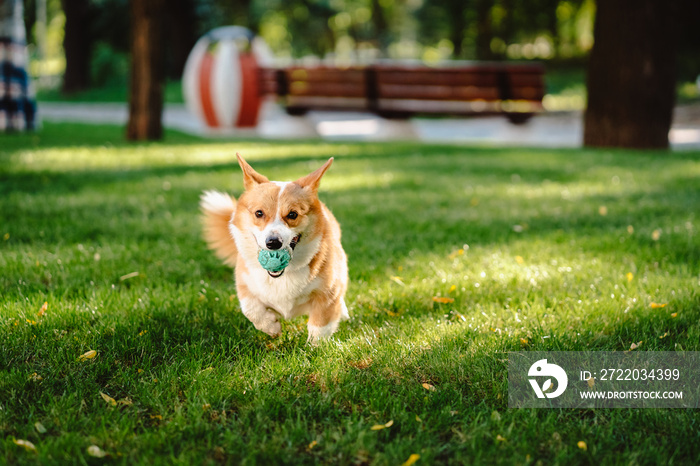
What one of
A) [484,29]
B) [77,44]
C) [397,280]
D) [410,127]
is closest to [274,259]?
[397,280]

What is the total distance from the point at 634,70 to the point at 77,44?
2313cm

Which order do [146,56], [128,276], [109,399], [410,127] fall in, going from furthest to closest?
[410,127], [146,56], [128,276], [109,399]

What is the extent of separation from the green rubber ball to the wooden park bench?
1047cm

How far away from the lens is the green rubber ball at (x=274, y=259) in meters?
2.57

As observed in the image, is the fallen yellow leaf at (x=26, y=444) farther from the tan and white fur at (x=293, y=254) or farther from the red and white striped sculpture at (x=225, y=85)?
the red and white striped sculpture at (x=225, y=85)

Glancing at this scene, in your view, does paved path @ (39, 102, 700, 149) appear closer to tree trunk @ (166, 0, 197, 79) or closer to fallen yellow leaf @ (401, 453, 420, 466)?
tree trunk @ (166, 0, 197, 79)

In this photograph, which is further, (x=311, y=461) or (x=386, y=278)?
(x=386, y=278)

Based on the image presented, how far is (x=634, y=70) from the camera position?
33.3 ft

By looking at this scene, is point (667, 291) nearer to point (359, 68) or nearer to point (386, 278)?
point (386, 278)

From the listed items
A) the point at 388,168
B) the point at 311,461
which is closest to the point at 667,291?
the point at 311,461

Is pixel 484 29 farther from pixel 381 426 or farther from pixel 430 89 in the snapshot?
pixel 381 426

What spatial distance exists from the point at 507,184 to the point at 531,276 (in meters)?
3.57

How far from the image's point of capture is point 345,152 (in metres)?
10.2

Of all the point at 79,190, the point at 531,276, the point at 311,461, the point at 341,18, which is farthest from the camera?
the point at 341,18
